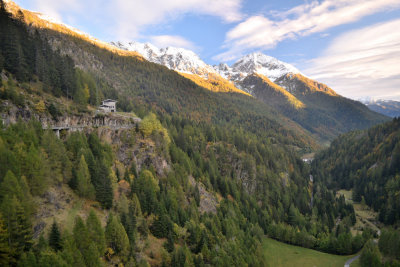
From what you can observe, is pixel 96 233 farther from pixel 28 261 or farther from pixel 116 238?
pixel 28 261

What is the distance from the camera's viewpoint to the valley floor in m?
77.0

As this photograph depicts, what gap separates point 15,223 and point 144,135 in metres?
48.9

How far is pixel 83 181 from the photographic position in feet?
151

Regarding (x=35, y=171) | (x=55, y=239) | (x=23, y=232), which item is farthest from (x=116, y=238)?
(x=35, y=171)

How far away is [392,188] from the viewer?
134 meters

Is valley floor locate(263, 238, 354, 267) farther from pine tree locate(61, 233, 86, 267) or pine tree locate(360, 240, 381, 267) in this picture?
pine tree locate(61, 233, 86, 267)

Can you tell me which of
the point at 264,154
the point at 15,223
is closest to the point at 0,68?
the point at 15,223

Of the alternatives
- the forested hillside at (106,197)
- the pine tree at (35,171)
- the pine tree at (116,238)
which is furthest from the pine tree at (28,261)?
the pine tree at (35,171)

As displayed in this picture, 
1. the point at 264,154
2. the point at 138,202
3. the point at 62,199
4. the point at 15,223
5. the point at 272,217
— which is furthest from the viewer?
the point at 264,154

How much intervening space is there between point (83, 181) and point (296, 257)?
75662 millimetres

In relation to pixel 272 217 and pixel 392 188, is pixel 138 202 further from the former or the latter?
pixel 392 188

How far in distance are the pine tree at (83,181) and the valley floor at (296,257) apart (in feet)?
205

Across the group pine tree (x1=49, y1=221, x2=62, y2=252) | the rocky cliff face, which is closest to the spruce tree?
pine tree (x1=49, y1=221, x2=62, y2=252)

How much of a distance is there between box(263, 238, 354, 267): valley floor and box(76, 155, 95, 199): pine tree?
62.4 m
